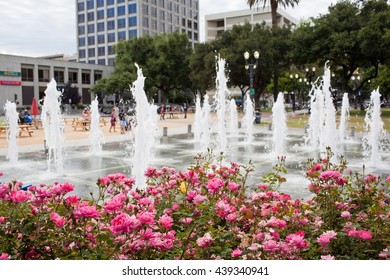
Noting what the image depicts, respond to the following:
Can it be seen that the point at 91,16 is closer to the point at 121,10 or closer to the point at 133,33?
the point at 121,10

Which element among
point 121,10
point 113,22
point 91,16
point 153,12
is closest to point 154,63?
point 121,10

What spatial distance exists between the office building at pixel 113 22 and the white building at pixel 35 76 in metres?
16.3

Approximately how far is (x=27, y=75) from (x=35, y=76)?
1062 millimetres

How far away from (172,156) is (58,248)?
10.9m

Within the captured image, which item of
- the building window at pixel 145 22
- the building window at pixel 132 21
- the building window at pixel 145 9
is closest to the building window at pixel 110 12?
the building window at pixel 132 21

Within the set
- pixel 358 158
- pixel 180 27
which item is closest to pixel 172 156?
pixel 358 158

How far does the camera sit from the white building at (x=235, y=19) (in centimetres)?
9056

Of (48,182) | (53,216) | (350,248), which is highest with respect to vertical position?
(53,216)

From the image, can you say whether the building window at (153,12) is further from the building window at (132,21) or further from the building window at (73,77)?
the building window at (73,77)

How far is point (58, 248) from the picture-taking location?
8.94 ft

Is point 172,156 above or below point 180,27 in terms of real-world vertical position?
below

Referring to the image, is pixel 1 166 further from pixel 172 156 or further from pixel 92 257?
pixel 92 257

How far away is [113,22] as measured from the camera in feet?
278
